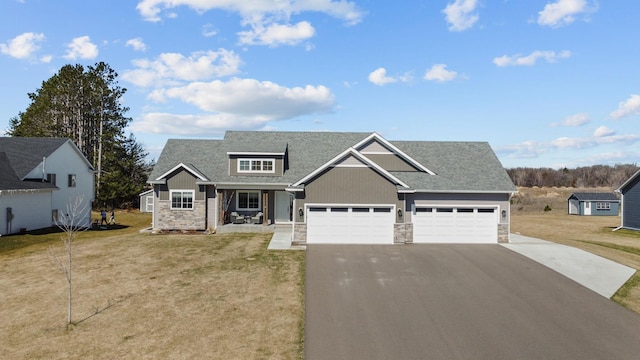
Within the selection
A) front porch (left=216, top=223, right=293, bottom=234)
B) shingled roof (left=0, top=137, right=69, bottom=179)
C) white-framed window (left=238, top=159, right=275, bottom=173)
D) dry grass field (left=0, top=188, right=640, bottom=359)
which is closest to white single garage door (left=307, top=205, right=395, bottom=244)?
dry grass field (left=0, top=188, right=640, bottom=359)

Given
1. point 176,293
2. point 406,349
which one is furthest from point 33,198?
point 406,349

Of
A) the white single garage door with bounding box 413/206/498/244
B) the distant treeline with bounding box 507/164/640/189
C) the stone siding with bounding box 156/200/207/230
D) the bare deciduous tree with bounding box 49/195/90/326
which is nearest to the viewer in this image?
the bare deciduous tree with bounding box 49/195/90/326

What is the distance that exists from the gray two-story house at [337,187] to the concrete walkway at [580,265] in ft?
7.42

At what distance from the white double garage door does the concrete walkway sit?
74.7 inches

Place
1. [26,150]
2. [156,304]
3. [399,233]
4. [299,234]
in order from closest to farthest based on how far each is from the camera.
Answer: [156,304] → [299,234] → [399,233] → [26,150]

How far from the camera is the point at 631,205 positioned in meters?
34.2

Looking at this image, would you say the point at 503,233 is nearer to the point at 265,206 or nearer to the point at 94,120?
the point at 265,206

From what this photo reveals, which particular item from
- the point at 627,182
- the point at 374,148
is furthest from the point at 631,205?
the point at 374,148

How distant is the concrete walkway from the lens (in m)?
15.4

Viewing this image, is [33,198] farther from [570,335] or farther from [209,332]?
[570,335]

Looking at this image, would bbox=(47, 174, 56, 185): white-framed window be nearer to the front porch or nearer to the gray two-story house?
the gray two-story house

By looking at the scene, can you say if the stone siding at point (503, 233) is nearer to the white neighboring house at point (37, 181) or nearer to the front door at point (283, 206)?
the front door at point (283, 206)

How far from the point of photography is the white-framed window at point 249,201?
28.2m

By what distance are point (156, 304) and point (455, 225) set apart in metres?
17.1
